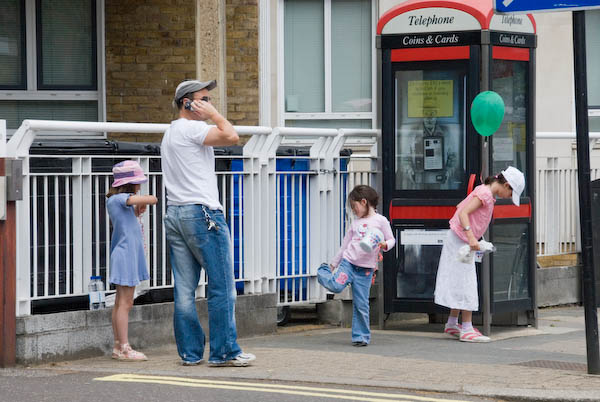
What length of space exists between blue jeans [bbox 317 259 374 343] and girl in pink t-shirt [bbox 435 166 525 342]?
0.75 m

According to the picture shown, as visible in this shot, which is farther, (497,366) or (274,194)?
(274,194)

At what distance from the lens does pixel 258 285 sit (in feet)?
34.9

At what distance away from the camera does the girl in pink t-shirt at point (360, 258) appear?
9.90m

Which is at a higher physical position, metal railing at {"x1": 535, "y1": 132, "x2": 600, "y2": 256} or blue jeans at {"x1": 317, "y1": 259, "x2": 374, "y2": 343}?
metal railing at {"x1": 535, "y1": 132, "x2": 600, "y2": 256}

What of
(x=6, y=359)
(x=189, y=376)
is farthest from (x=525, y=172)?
(x=6, y=359)

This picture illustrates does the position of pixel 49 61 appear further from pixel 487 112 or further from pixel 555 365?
pixel 555 365

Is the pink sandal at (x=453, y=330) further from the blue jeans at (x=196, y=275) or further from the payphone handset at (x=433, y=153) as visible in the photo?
the blue jeans at (x=196, y=275)

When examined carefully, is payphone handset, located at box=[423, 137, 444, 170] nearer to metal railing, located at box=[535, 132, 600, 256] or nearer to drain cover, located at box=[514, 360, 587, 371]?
drain cover, located at box=[514, 360, 587, 371]

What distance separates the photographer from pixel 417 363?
869cm

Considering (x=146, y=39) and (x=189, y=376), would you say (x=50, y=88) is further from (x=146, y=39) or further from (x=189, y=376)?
(x=189, y=376)

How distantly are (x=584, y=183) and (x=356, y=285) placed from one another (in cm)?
248

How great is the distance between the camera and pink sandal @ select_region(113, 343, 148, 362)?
350 inches

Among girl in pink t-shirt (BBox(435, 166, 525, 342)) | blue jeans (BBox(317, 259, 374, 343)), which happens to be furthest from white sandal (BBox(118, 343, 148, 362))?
girl in pink t-shirt (BBox(435, 166, 525, 342))

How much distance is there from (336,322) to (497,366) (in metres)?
3.03
